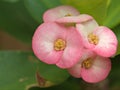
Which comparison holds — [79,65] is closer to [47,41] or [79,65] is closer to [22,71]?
[47,41]

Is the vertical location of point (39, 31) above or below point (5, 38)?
above

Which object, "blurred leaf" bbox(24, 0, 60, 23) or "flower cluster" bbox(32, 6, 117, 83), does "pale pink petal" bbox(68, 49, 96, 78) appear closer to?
"flower cluster" bbox(32, 6, 117, 83)

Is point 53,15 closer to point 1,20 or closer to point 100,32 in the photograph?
point 100,32

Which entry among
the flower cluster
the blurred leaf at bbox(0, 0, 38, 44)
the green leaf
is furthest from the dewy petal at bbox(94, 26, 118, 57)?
the blurred leaf at bbox(0, 0, 38, 44)

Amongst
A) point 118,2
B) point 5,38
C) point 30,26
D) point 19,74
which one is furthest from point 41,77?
point 5,38

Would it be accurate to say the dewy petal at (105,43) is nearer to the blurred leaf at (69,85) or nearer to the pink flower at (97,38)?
the pink flower at (97,38)

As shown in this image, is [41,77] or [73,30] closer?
[73,30]

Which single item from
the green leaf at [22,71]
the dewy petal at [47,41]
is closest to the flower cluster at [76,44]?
the dewy petal at [47,41]

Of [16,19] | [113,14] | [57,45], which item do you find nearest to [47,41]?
[57,45]
